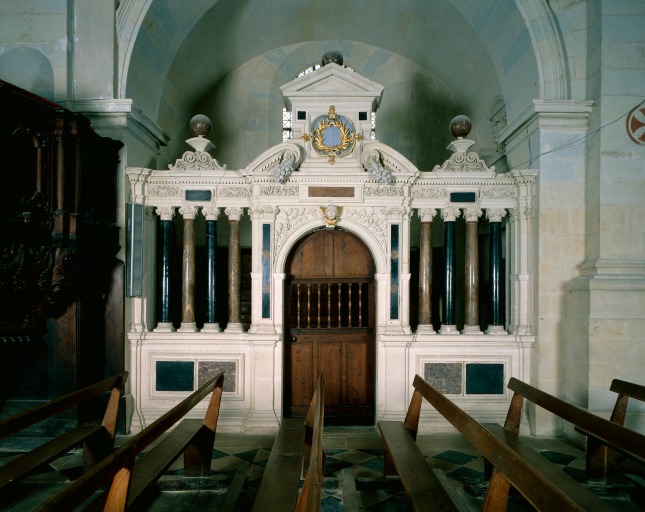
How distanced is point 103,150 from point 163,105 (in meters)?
1.93

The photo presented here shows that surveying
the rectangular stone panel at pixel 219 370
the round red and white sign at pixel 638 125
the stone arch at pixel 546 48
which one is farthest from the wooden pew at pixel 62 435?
the round red and white sign at pixel 638 125

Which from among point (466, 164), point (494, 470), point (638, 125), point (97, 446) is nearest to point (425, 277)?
point (466, 164)

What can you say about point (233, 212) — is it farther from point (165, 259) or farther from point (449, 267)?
point (449, 267)

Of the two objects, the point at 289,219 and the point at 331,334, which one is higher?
the point at 289,219

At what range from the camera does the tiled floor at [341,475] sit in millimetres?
3611

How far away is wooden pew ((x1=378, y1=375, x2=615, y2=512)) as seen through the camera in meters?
2.02

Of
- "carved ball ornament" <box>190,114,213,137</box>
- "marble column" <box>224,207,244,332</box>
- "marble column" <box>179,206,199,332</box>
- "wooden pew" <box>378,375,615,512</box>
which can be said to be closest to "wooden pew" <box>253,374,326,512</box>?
"wooden pew" <box>378,375,615,512</box>

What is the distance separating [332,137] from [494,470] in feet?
13.9

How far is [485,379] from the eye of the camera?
18.5ft

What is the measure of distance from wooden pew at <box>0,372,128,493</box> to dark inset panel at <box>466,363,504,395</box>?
12.8ft

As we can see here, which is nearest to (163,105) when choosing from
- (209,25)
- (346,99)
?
(209,25)

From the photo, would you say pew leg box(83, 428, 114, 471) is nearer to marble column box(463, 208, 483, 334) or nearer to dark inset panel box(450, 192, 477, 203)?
marble column box(463, 208, 483, 334)

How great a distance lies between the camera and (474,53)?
695cm

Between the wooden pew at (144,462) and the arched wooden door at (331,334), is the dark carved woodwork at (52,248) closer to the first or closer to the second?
the wooden pew at (144,462)
